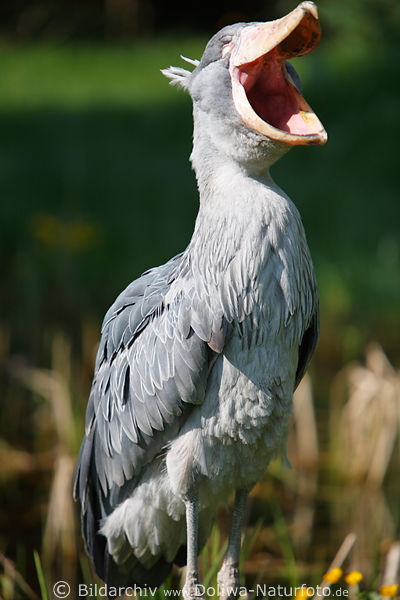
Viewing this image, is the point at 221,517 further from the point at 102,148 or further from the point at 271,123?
the point at 102,148

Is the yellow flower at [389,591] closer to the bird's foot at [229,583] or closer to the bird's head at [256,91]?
the bird's foot at [229,583]

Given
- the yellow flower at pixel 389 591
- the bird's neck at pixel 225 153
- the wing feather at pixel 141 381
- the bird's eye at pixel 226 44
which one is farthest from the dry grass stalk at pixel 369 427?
the bird's eye at pixel 226 44

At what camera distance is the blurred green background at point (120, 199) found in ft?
16.1

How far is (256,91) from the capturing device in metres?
2.30

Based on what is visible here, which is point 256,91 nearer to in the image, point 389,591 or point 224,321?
point 224,321

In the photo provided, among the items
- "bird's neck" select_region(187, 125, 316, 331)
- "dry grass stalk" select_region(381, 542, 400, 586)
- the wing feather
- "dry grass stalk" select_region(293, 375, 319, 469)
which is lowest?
"dry grass stalk" select_region(293, 375, 319, 469)

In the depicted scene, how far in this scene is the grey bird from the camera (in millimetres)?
2201

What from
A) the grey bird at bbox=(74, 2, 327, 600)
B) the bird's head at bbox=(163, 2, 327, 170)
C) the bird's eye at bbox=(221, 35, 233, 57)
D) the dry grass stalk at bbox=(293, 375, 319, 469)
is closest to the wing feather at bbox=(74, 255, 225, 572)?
the grey bird at bbox=(74, 2, 327, 600)

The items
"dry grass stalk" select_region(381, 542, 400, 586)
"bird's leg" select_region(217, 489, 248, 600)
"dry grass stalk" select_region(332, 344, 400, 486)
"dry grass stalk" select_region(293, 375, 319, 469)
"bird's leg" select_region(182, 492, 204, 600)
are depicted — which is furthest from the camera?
"dry grass stalk" select_region(293, 375, 319, 469)

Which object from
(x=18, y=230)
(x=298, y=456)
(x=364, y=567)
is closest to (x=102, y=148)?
(x=18, y=230)

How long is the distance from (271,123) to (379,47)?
8.09m

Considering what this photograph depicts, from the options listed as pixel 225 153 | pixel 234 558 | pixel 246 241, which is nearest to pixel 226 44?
pixel 225 153

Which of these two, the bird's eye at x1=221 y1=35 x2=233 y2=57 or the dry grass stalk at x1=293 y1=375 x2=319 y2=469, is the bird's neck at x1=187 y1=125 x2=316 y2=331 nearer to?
the bird's eye at x1=221 y1=35 x2=233 y2=57

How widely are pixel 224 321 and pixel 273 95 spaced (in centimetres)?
65
